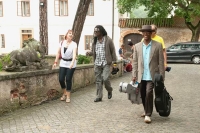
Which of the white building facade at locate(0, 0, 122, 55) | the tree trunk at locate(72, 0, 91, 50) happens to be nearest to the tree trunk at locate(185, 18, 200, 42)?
the white building facade at locate(0, 0, 122, 55)

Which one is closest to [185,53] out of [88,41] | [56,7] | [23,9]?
[88,41]

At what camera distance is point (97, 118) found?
5.87m

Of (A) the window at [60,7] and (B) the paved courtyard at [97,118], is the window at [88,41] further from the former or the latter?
(B) the paved courtyard at [97,118]

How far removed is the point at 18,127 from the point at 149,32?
9.38 feet

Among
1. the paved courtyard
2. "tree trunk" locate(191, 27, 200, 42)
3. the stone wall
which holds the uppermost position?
"tree trunk" locate(191, 27, 200, 42)

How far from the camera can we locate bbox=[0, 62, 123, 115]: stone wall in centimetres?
624

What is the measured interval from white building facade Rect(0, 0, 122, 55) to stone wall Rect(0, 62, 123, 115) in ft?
71.6

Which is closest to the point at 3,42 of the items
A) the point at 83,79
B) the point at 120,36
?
the point at 120,36

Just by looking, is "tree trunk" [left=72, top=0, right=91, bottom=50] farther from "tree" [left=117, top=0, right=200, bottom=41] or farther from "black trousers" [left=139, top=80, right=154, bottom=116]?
"tree" [left=117, top=0, right=200, bottom=41]

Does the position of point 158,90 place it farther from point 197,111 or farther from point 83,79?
point 83,79

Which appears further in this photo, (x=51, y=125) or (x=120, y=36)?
(x=120, y=36)

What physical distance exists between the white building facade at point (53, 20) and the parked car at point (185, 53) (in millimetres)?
6929

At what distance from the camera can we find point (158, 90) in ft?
A: 17.6

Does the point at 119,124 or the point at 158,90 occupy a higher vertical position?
the point at 158,90
